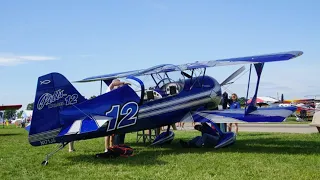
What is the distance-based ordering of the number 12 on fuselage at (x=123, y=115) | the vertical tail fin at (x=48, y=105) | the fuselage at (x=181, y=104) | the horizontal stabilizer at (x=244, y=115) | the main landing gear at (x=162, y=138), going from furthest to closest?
the main landing gear at (x=162, y=138) → the horizontal stabilizer at (x=244, y=115) → the fuselage at (x=181, y=104) → the number 12 on fuselage at (x=123, y=115) → the vertical tail fin at (x=48, y=105)

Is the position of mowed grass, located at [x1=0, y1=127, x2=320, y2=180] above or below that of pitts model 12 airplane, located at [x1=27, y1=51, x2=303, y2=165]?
below

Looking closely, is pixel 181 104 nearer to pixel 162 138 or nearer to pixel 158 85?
pixel 158 85

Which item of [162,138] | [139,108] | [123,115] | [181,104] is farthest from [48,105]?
[162,138]

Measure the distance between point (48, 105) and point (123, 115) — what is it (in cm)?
166

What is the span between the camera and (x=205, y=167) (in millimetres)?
6535

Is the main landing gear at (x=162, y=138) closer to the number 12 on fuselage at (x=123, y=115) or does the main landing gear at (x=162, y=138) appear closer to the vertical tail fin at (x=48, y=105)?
the number 12 on fuselage at (x=123, y=115)

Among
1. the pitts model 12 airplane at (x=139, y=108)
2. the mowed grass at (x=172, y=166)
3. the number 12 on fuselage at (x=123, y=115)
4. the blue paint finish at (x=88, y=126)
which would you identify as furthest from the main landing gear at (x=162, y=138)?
the blue paint finish at (x=88, y=126)

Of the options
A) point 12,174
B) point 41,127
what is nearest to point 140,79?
point 41,127

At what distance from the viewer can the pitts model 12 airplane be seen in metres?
7.20

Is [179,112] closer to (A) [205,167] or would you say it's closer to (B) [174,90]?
(B) [174,90]

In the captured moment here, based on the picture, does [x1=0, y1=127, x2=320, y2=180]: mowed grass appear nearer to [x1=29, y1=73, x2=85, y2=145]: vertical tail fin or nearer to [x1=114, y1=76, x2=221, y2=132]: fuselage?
[x1=29, y1=73, x2=85, y2=145]: vertical tail fin

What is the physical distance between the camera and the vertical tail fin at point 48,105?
7094mm

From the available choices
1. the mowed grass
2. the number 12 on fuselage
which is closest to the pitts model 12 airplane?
the number 12 on fuselage

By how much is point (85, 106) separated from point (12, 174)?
6.63ft
